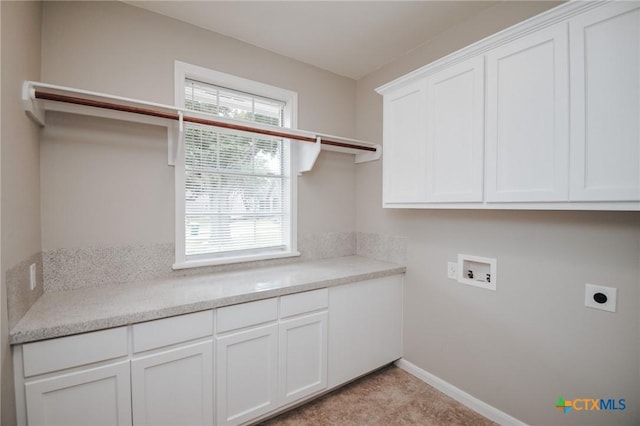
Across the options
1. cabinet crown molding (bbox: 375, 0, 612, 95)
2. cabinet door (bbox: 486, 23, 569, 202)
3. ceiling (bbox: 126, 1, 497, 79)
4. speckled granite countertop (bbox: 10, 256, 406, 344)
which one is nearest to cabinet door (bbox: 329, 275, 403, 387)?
speckled granite countertop (bbox: 10, 256, 406, 344)

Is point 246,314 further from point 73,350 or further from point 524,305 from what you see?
point 524,305

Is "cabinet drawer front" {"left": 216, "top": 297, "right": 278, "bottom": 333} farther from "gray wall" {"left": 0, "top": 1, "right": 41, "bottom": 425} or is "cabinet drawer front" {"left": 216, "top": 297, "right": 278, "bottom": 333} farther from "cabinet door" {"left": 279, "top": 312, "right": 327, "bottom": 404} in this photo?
"gray wall" {"left": 0, "top": 1, "right": 41, "bottom": 425}

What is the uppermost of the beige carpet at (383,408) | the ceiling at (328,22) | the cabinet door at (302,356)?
the ceiling at (328,22)

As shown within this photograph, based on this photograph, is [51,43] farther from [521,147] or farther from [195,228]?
[521,147]

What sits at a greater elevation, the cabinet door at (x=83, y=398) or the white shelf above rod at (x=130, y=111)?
the white shelf above rod at (x=130, y=111)

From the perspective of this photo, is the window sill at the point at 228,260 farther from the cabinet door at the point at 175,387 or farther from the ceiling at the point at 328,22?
the ceiling at the point at 328,22

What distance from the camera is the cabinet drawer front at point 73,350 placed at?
1.17 m

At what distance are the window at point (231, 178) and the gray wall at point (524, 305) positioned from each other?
3.63 feet

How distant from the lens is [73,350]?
48.3 inches

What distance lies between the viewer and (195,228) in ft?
6.88

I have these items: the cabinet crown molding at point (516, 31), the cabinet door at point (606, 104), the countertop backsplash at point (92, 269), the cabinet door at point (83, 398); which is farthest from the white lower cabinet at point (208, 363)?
the cabinet crown molding at point (516, 31)

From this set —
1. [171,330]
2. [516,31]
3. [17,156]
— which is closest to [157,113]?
[17,156]

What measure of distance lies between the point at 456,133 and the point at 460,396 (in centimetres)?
189

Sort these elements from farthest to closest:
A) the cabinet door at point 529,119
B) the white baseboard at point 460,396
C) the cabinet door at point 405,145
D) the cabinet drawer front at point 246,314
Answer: the cabinet door at point 405,145 → the white baseboard at point 460,396 → the cabinet drawer front at point 246,314 → the cabinet door at point 529,119
